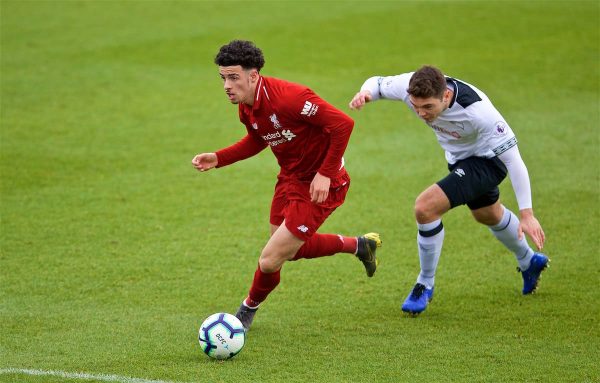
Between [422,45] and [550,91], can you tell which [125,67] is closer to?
[422,45]

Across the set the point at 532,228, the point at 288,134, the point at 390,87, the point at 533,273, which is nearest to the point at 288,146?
the point at 288,134

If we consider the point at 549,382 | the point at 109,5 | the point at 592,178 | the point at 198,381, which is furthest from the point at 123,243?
the point at 109,5

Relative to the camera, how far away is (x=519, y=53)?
1783 cm

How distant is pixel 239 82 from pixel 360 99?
937 mm

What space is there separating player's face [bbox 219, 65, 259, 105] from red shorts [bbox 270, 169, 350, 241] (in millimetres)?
766

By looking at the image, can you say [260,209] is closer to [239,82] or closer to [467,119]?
[467,119]

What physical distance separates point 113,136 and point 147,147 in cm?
73

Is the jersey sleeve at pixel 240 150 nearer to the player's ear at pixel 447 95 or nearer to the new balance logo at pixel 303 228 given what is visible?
the new balance logo at pixel 303 228

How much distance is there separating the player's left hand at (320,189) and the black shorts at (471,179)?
1.11m

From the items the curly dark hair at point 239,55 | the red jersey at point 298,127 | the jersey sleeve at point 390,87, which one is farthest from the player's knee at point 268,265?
the jersey sleeve at point 390,87

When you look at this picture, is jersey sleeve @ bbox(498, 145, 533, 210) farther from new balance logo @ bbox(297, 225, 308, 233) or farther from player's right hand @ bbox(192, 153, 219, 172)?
player's right hand @ bbox(192, 153, 219, 172)

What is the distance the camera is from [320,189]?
632 cm

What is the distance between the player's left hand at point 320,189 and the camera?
249 inches

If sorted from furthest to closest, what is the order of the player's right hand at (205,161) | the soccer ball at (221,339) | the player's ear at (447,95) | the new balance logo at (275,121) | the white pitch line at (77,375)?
the player's right hand at (205,161) < the player's ear at (447,95) < the new balance logo at (275,121) < the soccer ball at (221,339) < the white pitch line at (77,375)
